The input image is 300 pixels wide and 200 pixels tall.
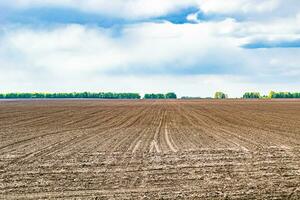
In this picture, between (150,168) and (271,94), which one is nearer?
(150,168)

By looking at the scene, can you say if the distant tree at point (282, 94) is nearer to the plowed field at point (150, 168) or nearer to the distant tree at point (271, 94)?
the distant tree at point (271, 94)

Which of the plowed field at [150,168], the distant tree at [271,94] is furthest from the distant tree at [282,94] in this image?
the plowed field at [150,168]

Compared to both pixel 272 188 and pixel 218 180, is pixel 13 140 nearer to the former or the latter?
pixel 218 180

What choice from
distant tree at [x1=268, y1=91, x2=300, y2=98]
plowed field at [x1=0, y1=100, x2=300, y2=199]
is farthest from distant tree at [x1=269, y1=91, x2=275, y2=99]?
plowed field at [x1=0, y1=100, x2=300, y2=199]

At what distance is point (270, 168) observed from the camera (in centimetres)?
1126

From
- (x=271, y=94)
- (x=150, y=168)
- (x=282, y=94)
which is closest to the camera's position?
(x=150, y=168)

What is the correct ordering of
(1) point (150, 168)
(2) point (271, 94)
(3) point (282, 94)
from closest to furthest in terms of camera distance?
(1) point (150, 168)
(2) point (271, 94)
(3) point (282, 94)

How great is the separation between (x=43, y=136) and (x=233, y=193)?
42.0 feet

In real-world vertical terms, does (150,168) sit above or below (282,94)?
below

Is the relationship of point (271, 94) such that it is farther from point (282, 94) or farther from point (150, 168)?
point (150, 168)

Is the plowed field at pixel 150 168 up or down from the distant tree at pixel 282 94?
down

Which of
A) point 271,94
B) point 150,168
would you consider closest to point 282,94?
point 271,94

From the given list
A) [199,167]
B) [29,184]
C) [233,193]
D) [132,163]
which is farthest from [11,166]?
[233,193]

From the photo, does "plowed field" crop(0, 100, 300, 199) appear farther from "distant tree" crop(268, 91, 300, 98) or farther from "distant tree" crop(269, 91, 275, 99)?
"distant tree" crop(268, 91, 300, 98)
